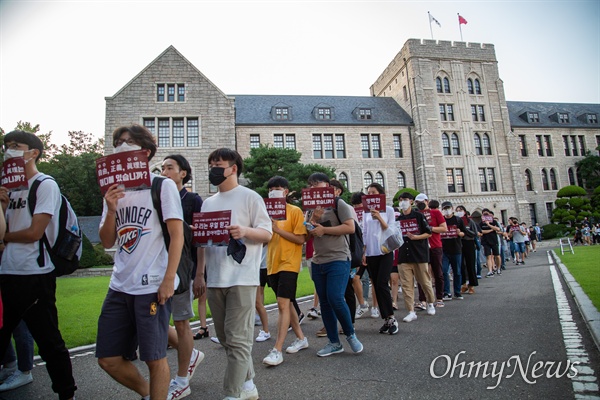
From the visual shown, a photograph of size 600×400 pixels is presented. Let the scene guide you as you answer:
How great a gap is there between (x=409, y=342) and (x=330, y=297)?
4.39 feet

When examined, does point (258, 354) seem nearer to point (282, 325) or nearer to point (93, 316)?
point (282, 325)

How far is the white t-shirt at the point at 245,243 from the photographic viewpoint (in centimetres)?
303

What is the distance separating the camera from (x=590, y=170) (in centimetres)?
4169

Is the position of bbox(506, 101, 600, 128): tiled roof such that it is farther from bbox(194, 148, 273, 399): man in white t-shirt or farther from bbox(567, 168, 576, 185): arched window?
bbox(194, 148, 273, 399): man in white t-shirt

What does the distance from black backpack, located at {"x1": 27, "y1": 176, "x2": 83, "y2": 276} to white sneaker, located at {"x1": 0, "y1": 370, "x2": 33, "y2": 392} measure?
1.45m

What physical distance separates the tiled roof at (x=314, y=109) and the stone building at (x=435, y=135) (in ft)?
0.36

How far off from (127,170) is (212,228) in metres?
0.82

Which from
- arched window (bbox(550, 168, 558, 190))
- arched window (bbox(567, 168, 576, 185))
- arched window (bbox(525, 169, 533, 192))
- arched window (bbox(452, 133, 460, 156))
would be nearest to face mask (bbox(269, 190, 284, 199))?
arched window (bbox(452, 133, 460, 156))

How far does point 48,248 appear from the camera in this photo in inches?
123

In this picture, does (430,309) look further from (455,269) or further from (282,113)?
(282,113)

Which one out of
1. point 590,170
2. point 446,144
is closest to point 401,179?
point 446,144

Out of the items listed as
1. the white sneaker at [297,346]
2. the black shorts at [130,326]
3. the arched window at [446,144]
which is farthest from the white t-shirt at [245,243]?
the arched window at [446,144]

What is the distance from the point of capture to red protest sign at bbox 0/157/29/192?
3.06 meters

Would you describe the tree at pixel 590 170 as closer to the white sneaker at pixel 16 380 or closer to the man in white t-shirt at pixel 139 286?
the man in white t-shirt at pixel 139 286
